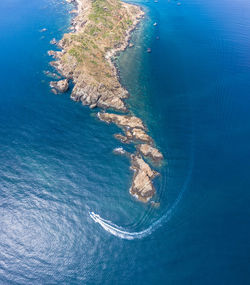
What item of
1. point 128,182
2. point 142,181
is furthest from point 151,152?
point 128,182

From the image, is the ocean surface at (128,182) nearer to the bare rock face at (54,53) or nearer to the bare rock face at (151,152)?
the bare rock face at (151,152)

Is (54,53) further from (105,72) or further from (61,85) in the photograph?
(105,72)

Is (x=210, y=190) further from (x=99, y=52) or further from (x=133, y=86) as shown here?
(x=99, y=52)

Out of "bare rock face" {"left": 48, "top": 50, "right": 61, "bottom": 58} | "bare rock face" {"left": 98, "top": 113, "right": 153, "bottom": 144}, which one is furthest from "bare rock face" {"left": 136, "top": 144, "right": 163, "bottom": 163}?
"bare rock face" {"left": 48, "top": 50, "right": 61, "bottom": 58}

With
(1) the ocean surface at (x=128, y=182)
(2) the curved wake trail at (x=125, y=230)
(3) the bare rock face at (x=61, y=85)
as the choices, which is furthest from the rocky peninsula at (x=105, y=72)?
(2) the curved wake trail at (x=125, y=230)

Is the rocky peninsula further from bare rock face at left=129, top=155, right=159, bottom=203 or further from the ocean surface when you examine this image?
the ocean surface

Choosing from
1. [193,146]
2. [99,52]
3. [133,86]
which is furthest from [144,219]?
[99,52]
